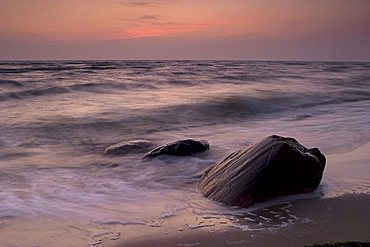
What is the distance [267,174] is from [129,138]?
5130 millimetres

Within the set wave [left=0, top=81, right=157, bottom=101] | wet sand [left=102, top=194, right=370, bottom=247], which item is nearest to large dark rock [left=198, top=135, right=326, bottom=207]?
wet sand [left=102, top=194, right=370, bottom=247]

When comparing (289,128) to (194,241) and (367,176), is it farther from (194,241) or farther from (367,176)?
(194,241)

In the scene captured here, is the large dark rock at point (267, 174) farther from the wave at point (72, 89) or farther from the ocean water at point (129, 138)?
the wave at point (72, 89)

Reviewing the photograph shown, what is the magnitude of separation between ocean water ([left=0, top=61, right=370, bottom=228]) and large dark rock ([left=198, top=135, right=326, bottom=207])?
0.17 metres

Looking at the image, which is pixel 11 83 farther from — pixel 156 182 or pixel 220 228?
pixel 220 228

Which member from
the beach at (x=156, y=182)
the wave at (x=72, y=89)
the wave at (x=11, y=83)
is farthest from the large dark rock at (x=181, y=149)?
the wave at (x=11, y=83)

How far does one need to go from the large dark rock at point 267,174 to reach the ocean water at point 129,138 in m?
0.17

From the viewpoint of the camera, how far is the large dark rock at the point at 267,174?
3.87 m

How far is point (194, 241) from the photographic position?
3.12 meters

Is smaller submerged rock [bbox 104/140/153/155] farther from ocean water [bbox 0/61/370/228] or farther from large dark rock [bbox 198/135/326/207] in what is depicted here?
large dark rock [bbox 198/135/326/207]

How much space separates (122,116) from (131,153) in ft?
14.3

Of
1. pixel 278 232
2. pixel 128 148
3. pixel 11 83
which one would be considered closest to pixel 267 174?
pixel 278 232

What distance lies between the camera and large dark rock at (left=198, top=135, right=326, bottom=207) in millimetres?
3865

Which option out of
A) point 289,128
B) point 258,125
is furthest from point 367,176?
point 258,125
